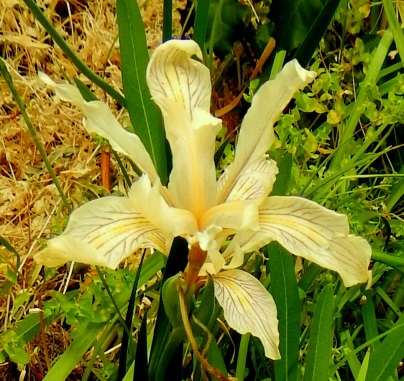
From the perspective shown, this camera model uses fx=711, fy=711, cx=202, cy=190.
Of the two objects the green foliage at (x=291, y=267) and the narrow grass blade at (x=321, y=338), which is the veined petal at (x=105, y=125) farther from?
the narrow grass blade at (x=321, y=338)

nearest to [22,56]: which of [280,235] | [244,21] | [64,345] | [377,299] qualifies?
[244,21]

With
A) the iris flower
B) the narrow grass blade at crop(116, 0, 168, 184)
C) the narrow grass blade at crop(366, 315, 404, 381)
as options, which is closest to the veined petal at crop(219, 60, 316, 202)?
the iris flower

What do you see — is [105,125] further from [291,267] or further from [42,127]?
[42,127]

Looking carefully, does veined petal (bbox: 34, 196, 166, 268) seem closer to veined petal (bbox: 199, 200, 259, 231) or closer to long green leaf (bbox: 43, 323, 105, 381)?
veined petal (bbox: 199, 200, 259, 231)

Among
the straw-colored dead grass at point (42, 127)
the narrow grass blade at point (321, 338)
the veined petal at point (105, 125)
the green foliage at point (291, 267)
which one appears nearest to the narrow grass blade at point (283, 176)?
the green foliage at point (291, 267)

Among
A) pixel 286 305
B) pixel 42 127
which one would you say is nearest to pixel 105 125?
pixel 286 305

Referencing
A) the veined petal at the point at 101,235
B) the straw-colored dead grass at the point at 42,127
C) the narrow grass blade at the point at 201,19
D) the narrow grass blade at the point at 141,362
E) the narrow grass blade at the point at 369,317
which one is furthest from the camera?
the straw-colored dead grass at the point at 42,127
